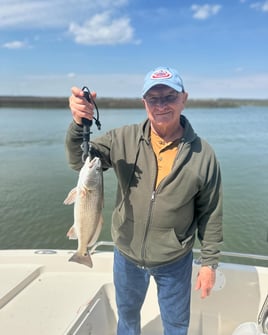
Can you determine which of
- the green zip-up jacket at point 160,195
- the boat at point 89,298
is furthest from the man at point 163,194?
the boat at point 89,298

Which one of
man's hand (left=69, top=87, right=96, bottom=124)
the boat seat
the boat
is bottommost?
the boat

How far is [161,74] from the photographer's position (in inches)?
88.2

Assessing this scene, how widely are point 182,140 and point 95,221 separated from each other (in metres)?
0.78

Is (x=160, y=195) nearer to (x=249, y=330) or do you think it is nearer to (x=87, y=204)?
(x=87, y=204)

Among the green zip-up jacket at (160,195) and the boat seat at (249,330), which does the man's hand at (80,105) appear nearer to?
the green zip-up jacket at (160,195)

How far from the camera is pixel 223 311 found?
11.0 ft

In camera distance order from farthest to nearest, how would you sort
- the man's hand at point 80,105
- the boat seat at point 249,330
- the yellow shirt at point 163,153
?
the yellow shirt at point 163,153 → the boat seat at point 249,330 → the man's hand at point 80,105

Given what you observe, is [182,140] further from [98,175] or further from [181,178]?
[98,175]

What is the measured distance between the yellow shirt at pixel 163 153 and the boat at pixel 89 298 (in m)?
1.34

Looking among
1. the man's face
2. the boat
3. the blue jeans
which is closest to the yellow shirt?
the man's face

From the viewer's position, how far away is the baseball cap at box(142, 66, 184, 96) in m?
2.20

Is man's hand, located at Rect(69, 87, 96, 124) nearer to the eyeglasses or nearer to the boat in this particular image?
the eyeglasses

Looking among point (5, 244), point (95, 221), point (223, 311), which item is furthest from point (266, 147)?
point (95, 221)

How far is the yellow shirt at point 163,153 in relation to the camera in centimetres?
232
